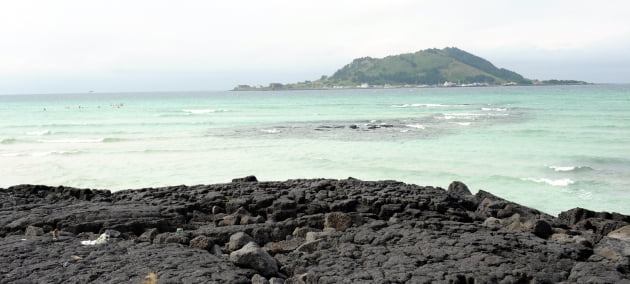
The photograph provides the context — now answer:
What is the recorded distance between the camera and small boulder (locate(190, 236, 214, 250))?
591 cm

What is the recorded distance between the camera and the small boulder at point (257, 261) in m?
5.18

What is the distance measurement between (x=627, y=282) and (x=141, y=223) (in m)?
5.76

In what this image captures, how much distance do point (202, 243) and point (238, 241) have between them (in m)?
0.41

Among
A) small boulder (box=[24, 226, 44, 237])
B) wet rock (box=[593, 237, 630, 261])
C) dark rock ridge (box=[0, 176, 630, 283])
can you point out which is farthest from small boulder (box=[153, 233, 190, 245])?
wet rock (box=[593, 237, 630, 261])

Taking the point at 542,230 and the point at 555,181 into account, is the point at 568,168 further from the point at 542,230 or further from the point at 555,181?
the point at 542,230

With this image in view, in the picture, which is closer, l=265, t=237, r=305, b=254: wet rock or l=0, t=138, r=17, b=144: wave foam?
l=265, t=237, r=305, b=254: wet rock

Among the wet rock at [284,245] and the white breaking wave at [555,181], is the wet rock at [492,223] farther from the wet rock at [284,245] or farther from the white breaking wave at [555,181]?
the white breaking wave at [555,181]

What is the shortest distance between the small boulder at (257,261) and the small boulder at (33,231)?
9.72 feet

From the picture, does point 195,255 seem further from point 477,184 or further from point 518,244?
point 477,184

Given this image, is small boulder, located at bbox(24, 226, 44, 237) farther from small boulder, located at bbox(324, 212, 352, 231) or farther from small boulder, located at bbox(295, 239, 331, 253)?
small boulder, located at bbox(324, 212, 352, 231)

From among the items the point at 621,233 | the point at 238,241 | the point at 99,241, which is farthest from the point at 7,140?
the point at 621,233

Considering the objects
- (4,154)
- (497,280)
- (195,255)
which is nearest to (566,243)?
(497,280)

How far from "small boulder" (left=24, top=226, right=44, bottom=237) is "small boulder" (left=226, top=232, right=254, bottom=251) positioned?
99.5 inches

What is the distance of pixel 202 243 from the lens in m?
5.92
